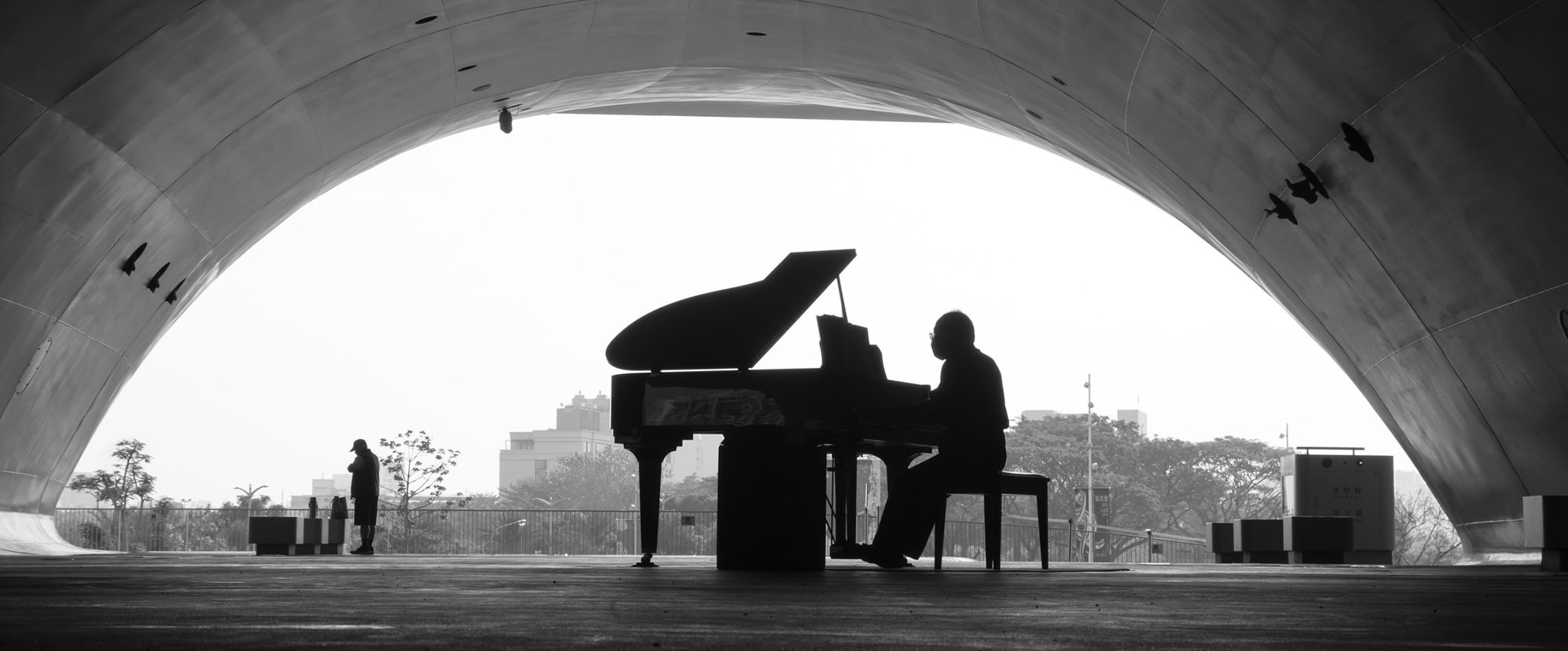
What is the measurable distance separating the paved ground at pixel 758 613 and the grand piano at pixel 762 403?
1385mm

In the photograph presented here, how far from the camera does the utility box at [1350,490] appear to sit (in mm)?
14750

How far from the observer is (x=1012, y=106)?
42.7 ft

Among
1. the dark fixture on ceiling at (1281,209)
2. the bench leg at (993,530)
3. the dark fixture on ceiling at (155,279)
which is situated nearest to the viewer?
the bench leg at (993,530)

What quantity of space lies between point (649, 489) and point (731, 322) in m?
1.35

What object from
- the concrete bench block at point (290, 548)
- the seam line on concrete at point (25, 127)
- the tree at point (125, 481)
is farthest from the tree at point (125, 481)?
the seam line on concrete at point (25, 127)

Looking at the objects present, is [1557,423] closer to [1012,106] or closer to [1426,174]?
[1426,174]

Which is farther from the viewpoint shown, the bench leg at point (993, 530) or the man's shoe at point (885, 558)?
the bench leg at point (993, 530)

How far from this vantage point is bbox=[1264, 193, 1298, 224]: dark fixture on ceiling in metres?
10.1

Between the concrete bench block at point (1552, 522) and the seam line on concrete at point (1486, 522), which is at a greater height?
the concrete bench block at point (1552, 522)

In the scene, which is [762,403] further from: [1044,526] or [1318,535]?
[1318,535]

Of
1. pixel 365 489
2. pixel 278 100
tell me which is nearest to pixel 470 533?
pixel 365 489

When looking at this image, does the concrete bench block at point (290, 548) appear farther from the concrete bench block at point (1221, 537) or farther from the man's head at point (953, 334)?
the man's head at point (953, 334)

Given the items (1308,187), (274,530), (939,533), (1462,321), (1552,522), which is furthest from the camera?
(274,530)

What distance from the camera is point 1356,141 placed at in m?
8.29
